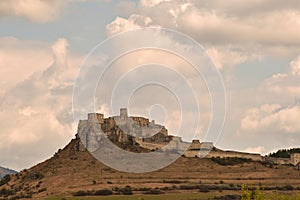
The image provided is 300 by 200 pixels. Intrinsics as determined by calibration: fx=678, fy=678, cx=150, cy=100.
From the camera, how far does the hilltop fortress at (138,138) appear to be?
181375mm

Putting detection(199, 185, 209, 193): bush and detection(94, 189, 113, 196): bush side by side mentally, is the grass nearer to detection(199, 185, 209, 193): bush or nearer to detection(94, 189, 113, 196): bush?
detection(94, 189, 113, 196): bush

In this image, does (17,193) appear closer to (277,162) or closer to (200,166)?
(200,166)

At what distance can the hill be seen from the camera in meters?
150

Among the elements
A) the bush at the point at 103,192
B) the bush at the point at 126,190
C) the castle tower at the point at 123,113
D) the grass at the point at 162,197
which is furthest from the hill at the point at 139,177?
the castle tower at the point at 123,113

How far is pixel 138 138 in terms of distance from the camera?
184750 mm

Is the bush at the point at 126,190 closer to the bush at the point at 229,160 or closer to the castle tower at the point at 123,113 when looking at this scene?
the bush at the point at 229,160

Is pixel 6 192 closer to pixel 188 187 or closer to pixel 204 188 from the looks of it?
pixel 188 187

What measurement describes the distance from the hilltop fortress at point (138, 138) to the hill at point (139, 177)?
4480 millimetres

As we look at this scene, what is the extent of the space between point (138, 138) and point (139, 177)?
26303mm

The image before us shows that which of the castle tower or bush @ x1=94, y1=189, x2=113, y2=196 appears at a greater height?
the castle tower

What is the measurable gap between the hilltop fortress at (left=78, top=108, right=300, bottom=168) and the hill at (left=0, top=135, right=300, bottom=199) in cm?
448

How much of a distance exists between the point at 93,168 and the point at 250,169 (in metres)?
39.9

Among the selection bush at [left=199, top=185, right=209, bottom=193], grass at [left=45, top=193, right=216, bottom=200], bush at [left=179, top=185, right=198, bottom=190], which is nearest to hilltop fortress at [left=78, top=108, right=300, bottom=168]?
bush at [left=179, top=185, right=198, bottom=190]

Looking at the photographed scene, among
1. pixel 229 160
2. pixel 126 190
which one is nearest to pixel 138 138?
pixel 229 160
